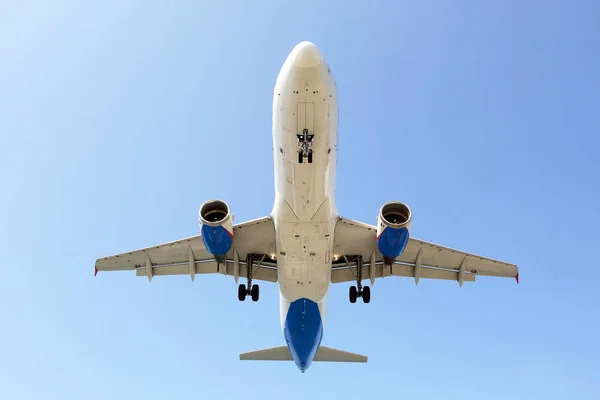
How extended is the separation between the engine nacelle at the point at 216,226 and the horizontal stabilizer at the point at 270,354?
7.40 metres

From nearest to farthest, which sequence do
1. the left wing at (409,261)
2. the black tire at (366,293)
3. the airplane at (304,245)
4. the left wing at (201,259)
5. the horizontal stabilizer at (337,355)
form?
the airplane at (304,245)
the left wing at (409,261)
the left wing at (201,259)
the black tire at (366,293)
the horizontal stabilizer at (337,355)

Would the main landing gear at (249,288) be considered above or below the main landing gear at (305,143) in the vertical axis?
below

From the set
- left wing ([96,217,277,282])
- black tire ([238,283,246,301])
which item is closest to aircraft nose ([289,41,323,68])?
left wing ([96,217,277,282])

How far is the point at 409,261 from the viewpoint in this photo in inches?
984

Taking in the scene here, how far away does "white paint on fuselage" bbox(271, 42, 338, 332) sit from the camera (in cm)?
1778

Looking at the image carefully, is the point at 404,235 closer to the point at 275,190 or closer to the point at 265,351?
the point at 275,190

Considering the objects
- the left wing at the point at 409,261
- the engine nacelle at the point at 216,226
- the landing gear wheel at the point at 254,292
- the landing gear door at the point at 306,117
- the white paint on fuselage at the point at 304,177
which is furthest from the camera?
the landing gear wheel at the point at 254,292

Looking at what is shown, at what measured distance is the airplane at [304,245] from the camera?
59.9 feet

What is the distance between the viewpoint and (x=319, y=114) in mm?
18094

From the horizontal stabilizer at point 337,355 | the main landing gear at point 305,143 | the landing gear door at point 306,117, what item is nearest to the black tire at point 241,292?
the horizontal stabilizer at point 337,355

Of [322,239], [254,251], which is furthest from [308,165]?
[254,251]

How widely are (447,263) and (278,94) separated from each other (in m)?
11.2

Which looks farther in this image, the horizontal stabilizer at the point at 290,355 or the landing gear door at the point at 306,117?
the horizontal stabilizer at the point at 290,355

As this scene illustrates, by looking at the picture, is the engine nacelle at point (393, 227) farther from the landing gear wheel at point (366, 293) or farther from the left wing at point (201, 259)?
the left wing at point (201, 259)
